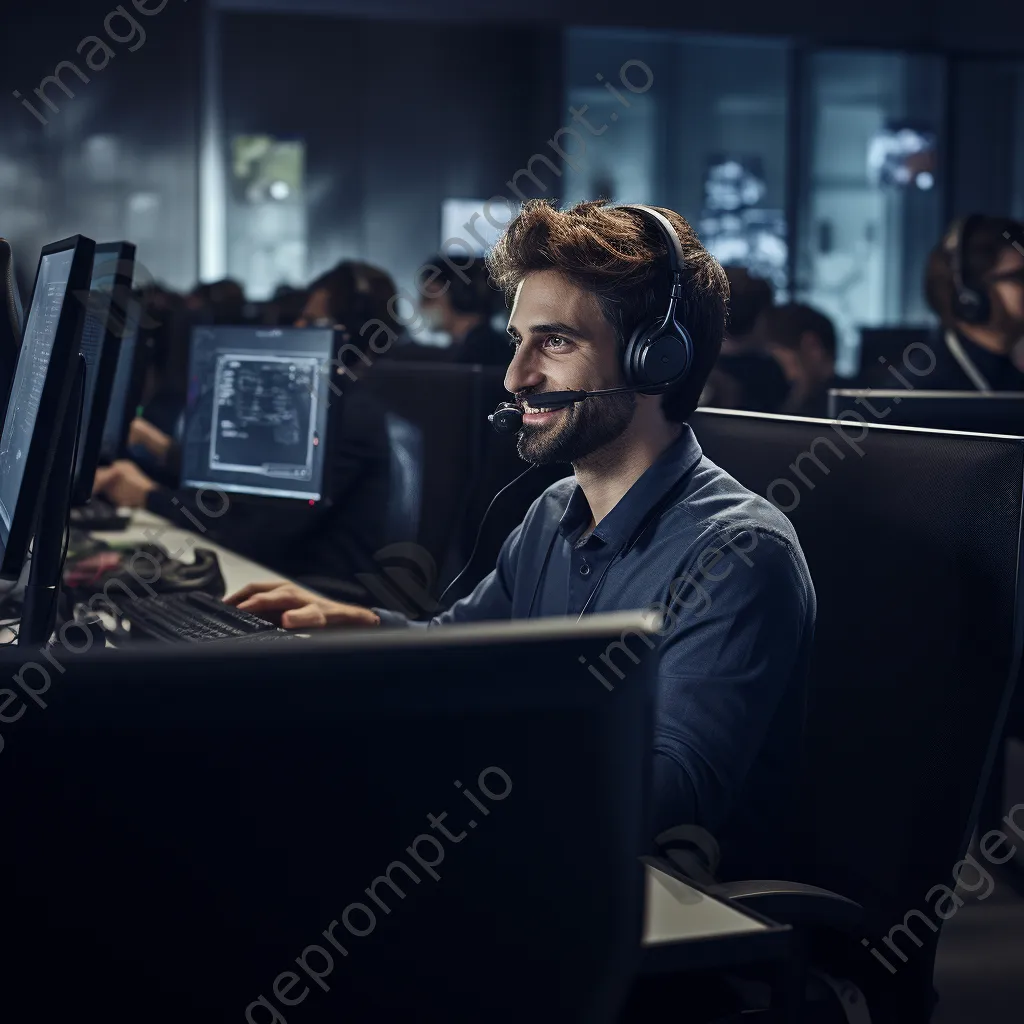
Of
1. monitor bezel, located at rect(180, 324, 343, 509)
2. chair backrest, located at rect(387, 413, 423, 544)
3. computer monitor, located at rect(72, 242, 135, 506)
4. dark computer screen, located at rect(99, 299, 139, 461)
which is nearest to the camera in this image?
computer monitor, located at rect(72, 242, 135, 506)

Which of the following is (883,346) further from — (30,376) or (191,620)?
(30,376)

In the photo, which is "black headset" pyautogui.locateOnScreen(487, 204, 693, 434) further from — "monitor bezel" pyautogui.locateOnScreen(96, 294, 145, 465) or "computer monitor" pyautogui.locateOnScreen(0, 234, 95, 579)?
"monitor bezel" pyautogui.locateOnScreen(96, 294, 145, 465)

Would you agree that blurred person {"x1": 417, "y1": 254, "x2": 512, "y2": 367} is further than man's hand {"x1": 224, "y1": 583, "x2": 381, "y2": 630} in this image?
Yes

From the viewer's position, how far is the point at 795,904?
3.61 ft

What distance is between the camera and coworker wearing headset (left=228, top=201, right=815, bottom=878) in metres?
1.19

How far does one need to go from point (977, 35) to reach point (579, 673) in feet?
27.0

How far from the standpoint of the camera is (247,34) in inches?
282

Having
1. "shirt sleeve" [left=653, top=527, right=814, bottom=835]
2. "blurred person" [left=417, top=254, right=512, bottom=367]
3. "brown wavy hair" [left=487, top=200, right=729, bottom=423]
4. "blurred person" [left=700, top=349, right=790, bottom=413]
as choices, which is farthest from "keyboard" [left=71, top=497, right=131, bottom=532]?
"shirt sleeve" [left=653, top=527, right=814, bottom=835]

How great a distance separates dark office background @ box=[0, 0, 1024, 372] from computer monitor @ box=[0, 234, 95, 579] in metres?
5.39

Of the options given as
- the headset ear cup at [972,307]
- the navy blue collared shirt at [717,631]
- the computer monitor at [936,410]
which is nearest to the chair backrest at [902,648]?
the navy blue collared shirt at [717,631]

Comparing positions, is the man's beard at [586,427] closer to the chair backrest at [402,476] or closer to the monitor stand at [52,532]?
the monitor stand at [52,532]

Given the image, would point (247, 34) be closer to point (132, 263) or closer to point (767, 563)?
point (132, 263)

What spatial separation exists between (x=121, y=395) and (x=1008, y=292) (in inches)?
87.0

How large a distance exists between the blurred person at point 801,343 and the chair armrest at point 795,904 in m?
3.44
